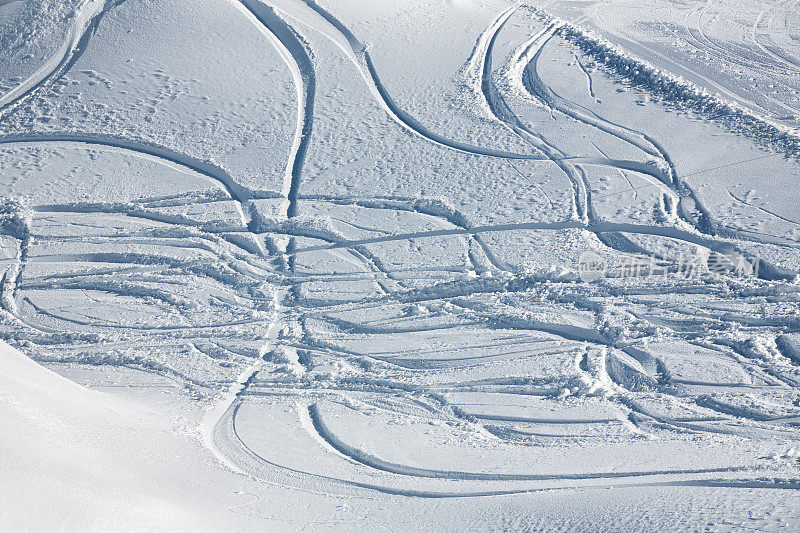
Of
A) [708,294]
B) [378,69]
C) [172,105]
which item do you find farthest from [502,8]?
[708,294]

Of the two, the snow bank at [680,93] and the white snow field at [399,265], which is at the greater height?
the snow bank at [680,93]

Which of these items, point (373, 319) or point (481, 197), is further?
point (481, 197)

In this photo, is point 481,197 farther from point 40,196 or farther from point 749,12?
point 749,12

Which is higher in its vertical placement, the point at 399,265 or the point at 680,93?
the point at 680,93

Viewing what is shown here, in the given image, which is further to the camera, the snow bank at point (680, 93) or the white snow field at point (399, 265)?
the snow bank at point (680, 93)

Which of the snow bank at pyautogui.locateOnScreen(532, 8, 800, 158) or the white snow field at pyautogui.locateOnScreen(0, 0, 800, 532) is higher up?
the snow bank at pyautogui.locateOnScreen(532, 8, 800, 158)

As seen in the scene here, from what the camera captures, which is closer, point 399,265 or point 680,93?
point 399,265

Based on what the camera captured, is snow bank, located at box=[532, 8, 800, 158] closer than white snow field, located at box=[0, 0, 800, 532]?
No

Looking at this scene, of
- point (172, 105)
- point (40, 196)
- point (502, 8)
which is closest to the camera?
point (40, 196)
